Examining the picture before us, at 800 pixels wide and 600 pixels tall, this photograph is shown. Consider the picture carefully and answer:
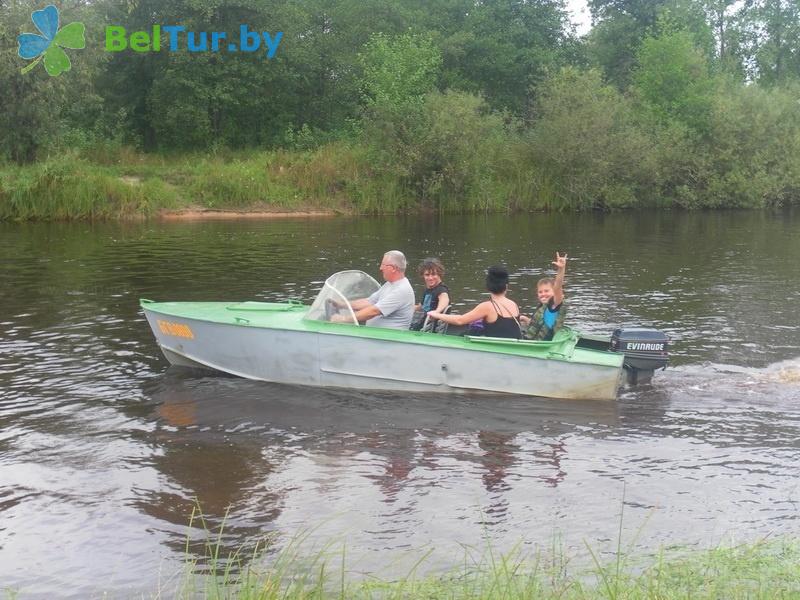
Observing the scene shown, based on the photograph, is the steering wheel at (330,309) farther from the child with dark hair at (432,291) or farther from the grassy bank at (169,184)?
the grassy bank at (169,184)

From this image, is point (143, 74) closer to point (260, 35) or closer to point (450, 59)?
point (260, 35)

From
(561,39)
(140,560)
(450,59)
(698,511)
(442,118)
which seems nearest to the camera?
(140,560)

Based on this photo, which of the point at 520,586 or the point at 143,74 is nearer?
the point at 520,586

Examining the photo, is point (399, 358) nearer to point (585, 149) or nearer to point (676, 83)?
point (585, 149)

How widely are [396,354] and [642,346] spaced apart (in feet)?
9.41

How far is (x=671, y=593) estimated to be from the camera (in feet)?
16.0

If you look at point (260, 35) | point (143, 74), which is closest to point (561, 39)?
point (260, 35)

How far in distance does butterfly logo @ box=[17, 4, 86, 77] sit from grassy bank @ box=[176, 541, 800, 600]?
29645 mm

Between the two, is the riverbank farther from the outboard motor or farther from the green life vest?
the outboard motor

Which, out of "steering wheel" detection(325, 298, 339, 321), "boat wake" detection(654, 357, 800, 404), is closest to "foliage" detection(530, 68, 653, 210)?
"boat wake" detection(654, 357, 800, 404)

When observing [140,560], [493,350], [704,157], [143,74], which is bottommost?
[140,560]

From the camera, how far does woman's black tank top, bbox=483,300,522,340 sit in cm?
1041

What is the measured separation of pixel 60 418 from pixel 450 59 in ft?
154

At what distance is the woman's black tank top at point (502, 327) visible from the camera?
10414mm
